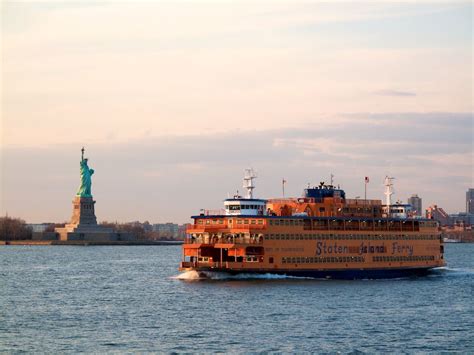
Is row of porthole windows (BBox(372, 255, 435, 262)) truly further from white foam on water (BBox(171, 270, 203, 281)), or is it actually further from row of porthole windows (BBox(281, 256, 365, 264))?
white foam on water (BBox(171, 270, 203, 281))

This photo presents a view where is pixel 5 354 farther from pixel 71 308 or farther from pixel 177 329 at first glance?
pixel 71 308

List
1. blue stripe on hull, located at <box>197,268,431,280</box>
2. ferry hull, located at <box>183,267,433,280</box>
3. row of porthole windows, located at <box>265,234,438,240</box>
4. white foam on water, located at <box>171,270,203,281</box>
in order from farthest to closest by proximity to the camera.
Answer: white foam on water, located at <box>171,270,203,281</box>
row of porthole windows, located at <box>265,234,438,240</box>
blue stripe on hull, located at <box>197,268,431,280</box>
ferry hull, located at <box>183,267,433,280</box>

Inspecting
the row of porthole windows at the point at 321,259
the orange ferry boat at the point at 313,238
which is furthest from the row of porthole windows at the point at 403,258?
the row of porthole windows at the point at 321,259

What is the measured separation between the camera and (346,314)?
66938 mm

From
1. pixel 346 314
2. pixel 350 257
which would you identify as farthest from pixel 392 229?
pixel 346 314

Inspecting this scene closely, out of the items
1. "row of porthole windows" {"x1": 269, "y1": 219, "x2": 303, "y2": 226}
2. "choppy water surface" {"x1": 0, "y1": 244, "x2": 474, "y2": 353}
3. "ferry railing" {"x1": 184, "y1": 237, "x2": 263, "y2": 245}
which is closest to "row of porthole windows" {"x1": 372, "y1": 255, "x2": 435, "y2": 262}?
"choppy water surface" {"x1": 0, "y1": 244, "x2": 474, "y2": 353}

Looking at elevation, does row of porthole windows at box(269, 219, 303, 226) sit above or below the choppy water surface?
above

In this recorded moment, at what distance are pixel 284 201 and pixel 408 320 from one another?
121 ft

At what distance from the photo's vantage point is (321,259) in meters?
94.4

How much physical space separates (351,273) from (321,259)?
5.00 m

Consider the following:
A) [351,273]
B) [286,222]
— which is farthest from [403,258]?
[286,222]

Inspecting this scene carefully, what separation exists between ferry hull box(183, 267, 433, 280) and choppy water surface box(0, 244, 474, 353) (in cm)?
105

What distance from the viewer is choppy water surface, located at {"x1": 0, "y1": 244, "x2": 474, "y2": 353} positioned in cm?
5406

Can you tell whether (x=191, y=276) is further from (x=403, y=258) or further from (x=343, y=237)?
(x=403, y=258)
